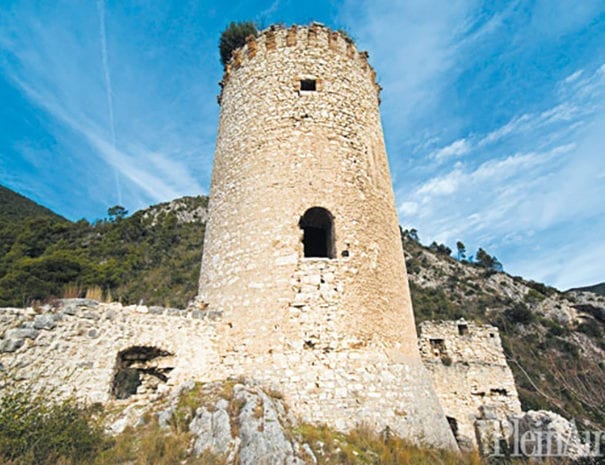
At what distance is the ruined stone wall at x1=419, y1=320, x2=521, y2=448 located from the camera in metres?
9.14

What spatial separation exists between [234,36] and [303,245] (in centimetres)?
951

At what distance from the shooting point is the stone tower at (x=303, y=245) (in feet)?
19.0

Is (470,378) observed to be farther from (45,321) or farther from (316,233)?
(45,321)

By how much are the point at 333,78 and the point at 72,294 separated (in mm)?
7061

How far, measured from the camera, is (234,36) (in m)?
12.8

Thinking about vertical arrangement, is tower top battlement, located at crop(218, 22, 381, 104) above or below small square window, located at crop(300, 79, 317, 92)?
above

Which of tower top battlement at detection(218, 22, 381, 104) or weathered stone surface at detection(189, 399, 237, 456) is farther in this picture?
tower top battlement at detection(218, 22, 381, 104)

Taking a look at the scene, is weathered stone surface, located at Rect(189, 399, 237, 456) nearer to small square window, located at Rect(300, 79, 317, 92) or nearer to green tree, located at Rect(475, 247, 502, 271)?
small square window, located at Rect(300, 79, 317, 92)

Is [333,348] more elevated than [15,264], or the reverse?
[15,264]

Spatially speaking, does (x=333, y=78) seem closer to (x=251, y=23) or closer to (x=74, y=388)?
(x=251, y=23)

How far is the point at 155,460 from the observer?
4117 millimetres

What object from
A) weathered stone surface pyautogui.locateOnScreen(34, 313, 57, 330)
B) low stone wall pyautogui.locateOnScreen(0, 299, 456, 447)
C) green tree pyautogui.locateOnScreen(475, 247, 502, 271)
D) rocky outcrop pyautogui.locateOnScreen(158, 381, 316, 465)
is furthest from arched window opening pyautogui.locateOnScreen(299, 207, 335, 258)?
green tree pyautogui.locateOnScreen(475, 247, 502, 271)

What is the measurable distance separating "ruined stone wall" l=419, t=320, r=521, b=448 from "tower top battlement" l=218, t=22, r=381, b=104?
810 cm

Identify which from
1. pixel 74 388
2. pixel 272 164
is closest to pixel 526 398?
pixel 272 164
